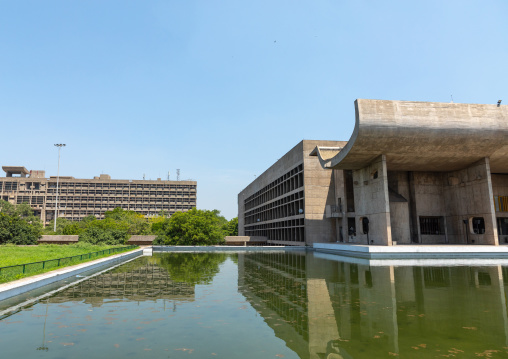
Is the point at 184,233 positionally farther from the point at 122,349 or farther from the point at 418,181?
the point at 122,349

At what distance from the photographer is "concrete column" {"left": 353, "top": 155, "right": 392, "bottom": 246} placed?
31.8 metres

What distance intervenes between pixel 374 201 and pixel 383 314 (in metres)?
26.7

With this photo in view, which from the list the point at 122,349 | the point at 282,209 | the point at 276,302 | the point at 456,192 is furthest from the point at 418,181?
the point at 122,349

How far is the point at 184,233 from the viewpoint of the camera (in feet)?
158

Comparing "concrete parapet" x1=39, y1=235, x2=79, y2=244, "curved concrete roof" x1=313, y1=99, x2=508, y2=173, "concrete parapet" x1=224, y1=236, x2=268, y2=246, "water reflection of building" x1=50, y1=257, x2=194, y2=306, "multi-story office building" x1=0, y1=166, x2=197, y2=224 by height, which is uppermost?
"multi-story office building" x1=0, y1=166, x2=197, y2=224

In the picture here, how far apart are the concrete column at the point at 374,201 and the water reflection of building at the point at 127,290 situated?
22.7m

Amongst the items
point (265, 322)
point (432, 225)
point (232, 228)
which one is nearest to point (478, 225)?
point (432, 225)

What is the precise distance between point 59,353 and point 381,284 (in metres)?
11.3

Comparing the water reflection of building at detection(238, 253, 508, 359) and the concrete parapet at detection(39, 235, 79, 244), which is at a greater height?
the concrete parapet at detection(39, 235, 79, 244)

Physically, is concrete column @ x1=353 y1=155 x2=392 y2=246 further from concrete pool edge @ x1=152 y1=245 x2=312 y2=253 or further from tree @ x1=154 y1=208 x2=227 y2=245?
tree @ x1=154 y1=208 x2=227 y2=245

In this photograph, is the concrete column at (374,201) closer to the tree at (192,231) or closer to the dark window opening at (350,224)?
the dark window opening at (350,224)

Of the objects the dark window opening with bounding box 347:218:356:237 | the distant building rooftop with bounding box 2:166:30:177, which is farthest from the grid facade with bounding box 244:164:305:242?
the distant building rooftop with bounding box 2:166:30:177

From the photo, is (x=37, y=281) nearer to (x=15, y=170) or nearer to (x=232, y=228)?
(x=232, y=228)

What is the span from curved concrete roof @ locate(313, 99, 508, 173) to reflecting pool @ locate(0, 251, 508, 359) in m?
17.9
